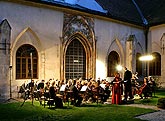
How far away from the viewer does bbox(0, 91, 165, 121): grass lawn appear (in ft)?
32.6

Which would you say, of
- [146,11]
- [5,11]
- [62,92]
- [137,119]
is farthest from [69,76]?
[146,11]

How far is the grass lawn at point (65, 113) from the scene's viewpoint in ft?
32.6

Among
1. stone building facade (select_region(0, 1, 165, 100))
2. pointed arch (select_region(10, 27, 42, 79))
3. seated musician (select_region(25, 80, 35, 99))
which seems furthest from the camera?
pointed arch (select_region(10, 27, 42, 79))

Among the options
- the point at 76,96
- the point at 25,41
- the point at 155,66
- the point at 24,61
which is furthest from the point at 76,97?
the point at 155,66

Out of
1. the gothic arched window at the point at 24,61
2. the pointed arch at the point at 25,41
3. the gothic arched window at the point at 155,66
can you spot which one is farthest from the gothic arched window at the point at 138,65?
the gothic arched window at the point at 24,61

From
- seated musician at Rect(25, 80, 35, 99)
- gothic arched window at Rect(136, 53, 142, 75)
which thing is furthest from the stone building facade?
gothic arched window at Rect(136, 53, 142, 75)

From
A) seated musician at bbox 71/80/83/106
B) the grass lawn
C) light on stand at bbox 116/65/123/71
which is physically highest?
light on stand at bbox 116/65/123/71

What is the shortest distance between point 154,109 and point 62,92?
4.96m

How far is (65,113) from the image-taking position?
434 inches

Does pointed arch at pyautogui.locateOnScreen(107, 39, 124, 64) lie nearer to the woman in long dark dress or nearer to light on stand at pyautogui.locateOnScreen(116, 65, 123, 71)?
light on stand at pyautogui.locateOnScreen(116, 65, 123, 71)

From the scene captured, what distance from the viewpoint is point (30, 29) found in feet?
52.1

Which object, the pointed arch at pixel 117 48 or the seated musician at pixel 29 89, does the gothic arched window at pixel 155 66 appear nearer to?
the pointed arch at pixel 117 48

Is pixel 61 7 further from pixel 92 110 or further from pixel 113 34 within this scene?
pixel 92 110

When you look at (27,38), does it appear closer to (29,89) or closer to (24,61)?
(24,61)
